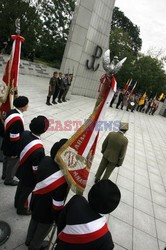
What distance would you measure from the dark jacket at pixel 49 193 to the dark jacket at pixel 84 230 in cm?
43

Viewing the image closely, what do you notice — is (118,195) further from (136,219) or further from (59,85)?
(59,85)

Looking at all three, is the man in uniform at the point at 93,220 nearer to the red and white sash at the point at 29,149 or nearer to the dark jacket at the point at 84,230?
the dark jacket at the point at 84,230

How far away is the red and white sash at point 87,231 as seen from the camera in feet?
6.25

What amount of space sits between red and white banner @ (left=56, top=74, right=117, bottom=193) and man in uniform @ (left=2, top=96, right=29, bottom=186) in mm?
1288

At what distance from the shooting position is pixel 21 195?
3396mm

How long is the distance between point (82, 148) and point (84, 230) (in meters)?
0.98

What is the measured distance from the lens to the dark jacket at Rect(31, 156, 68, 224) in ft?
8.15

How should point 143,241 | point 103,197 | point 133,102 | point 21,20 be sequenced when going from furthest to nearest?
point 21,20
point 133,102
point 143,241
point 103,197

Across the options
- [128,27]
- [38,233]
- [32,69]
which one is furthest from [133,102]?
[128,27]

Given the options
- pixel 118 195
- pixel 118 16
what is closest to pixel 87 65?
pixel 118 195

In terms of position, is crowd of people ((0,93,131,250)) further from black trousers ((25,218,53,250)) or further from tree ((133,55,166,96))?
tree ((133,55,166,96))

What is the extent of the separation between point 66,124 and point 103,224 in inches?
292

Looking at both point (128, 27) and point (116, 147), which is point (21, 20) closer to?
point (116, 147)

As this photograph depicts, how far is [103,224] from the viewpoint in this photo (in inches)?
77.7
